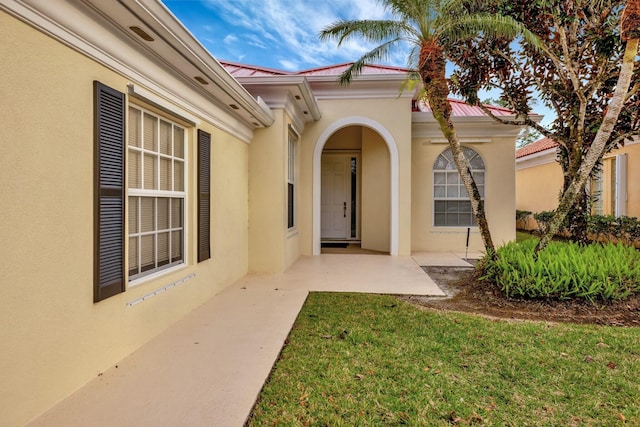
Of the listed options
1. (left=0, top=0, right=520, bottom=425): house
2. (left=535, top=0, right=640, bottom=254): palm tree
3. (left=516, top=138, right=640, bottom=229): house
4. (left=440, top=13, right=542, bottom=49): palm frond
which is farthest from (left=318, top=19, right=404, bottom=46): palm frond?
(left=516, top=138, right=640, bottom=229): house

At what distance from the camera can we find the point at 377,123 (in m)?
9.16

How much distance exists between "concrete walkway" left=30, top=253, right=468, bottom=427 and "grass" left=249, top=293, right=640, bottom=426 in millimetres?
256

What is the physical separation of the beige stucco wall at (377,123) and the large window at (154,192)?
16.0ft

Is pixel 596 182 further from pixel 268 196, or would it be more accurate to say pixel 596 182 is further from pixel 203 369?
pixel 203 369

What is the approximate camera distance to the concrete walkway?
2340mm

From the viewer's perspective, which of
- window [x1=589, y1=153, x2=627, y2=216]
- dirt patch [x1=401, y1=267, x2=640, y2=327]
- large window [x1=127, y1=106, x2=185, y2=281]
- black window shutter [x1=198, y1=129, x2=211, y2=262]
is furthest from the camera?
window [x1=589, y1=153, x2=627, y2=216]

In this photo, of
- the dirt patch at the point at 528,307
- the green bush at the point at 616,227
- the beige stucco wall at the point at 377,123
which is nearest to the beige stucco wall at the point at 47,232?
the dirt patch at the point at 528,307

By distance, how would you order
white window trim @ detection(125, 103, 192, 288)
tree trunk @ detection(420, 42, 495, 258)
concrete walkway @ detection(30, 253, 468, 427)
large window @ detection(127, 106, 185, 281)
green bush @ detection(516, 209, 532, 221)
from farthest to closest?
green bush @ detection(516, 209, 532, 221), tree trunk @ detection(420, 42, 495, 258), large window @ detection(127, 106, 185, 281), white window trim @ detection(125, 103, 192, 288), concrete walkway @ detection(30, 253, 468, 427)

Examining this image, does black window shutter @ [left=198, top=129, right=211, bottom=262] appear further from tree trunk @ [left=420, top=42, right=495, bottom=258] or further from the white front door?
the white front door

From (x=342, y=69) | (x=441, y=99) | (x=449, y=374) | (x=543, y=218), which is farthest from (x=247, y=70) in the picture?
(x=543, y=218)

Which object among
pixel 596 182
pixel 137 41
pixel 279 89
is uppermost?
pixel 279 89

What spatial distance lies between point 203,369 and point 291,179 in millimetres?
5564

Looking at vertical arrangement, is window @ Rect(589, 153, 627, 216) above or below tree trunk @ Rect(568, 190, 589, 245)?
above

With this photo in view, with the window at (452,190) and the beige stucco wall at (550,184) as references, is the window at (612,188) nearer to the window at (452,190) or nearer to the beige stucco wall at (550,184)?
the beige stucco wall at (550,184)
